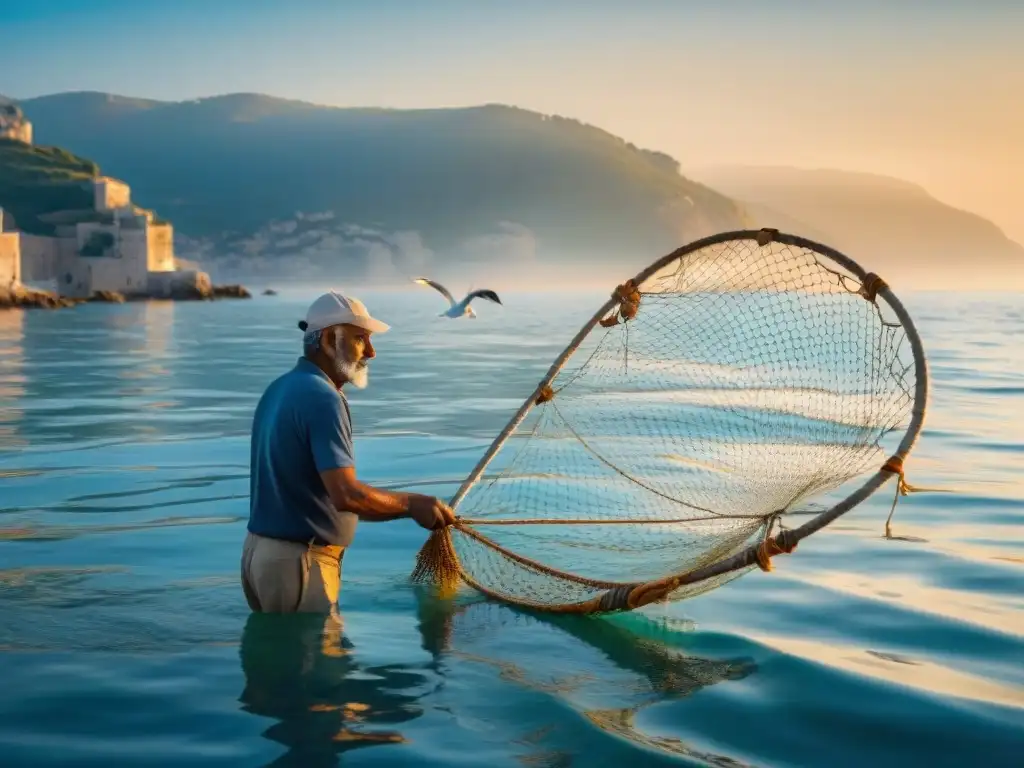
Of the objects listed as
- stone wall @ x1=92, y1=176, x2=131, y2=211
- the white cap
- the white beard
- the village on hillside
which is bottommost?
the white beard

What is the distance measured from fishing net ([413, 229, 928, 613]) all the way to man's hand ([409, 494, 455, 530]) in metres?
0.49

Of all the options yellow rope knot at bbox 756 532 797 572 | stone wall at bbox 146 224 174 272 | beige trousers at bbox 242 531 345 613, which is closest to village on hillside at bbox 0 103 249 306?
stone wall at bbox 146 224 174 272

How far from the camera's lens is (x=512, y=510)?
11547mm

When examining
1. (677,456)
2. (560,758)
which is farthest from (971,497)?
(560,758)

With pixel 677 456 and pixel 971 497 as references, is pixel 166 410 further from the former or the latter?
pixel 971 497

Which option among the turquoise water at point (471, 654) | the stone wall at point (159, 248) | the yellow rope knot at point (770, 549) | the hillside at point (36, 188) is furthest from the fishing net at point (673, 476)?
the hillside at point (36, 188)

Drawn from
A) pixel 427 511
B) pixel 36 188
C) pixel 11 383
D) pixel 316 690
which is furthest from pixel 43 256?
pixel 316 690

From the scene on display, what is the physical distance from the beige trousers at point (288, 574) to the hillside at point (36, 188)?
125m

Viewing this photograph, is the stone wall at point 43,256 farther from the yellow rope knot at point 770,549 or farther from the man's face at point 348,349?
the yellow rope knot at point 770,549

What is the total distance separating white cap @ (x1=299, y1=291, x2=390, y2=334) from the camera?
634 centimetres

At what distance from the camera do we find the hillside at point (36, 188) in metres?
126

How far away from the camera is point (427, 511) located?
→ 6.52 metres

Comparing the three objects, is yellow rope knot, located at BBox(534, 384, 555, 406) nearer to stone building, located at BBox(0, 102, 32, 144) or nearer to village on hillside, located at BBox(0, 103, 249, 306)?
village on hillside, located at BBox(0, 103, 249, 306)

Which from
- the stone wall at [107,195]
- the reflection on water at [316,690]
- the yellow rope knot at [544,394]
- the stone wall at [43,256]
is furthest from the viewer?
the stone wall at [107,195]
